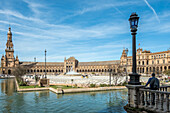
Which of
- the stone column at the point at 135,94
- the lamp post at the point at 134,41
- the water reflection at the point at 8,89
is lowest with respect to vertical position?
the water reflection at the point at 8,89

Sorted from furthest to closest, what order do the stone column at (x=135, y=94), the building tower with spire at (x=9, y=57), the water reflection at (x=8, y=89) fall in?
the building tower with spire at (x=9, y=57)
the water reflection at (x=8, y=89)
the stone column at (x=135, y=94)

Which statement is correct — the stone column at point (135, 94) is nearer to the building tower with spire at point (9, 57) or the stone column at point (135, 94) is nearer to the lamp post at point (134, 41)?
the lamp post at point (134, 41)

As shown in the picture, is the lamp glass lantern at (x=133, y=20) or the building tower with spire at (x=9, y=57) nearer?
the lamp glass lantern at (x=133, y=20)

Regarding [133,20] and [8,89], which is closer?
[133,20]

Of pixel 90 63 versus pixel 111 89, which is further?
pixel 90 63

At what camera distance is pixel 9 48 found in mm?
149000

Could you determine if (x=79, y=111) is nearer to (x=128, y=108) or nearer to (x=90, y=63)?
(x=128, y=108)

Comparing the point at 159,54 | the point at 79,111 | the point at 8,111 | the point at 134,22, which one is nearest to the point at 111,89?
the point at 79,111

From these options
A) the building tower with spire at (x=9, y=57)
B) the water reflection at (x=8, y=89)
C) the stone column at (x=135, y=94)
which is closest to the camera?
the stone column at (x=135, y=94)

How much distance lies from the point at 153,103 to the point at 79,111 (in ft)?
26.1

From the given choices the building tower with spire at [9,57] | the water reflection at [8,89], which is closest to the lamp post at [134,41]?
the water reflection at [8,89]

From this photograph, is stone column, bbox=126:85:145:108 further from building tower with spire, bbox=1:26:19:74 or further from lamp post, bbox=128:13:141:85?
building tower with spire, bbox=1:26:19:74

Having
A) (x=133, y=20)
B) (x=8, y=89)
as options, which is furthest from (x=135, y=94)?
(x=8, y=89)

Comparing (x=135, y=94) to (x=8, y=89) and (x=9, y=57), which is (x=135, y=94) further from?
(x=9, y=57)
